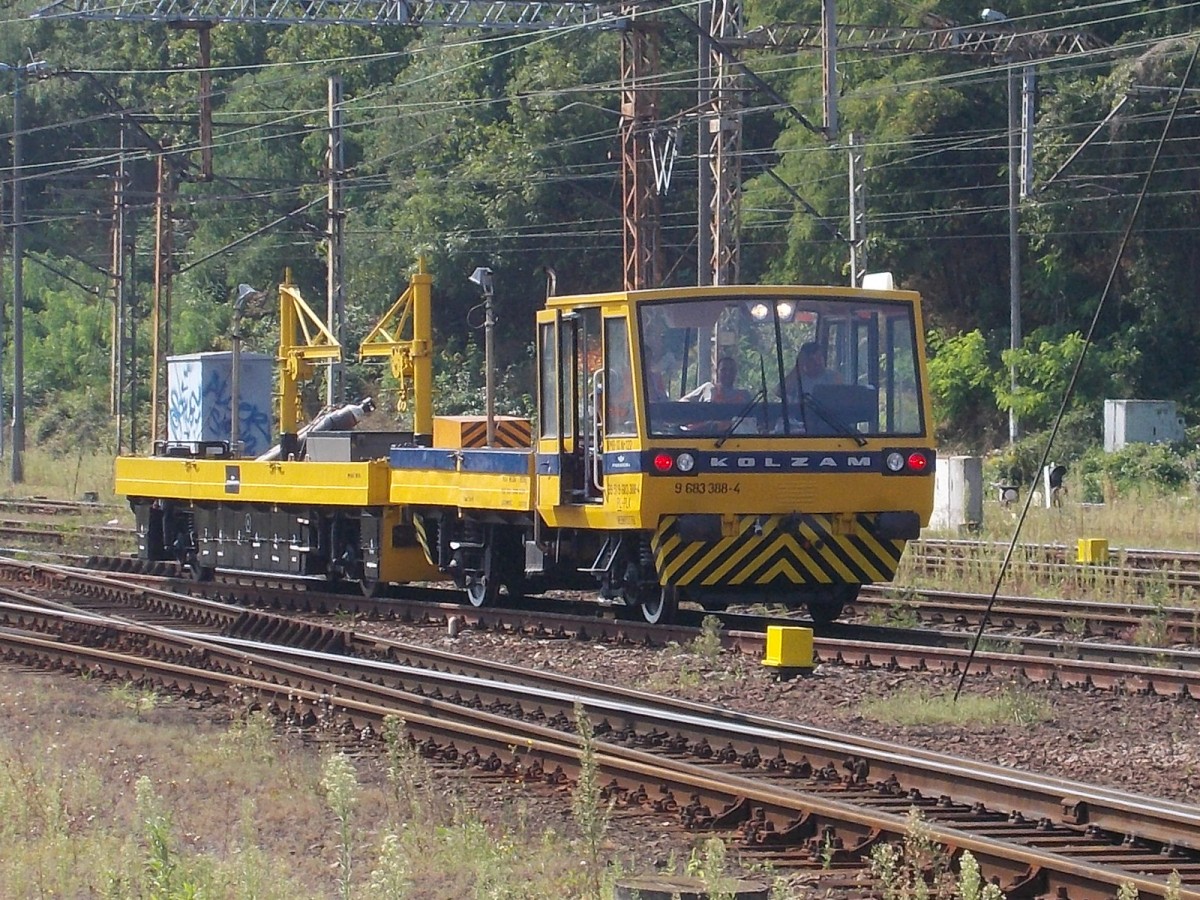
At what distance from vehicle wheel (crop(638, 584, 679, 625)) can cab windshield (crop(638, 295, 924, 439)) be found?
4.70ft

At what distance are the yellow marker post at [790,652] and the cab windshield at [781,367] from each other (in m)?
2.42

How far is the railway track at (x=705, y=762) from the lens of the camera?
7.48 metres

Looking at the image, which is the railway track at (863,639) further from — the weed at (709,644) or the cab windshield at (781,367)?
the cab windshield at (781,367)

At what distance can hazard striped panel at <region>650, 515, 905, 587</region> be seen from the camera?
15.1 meters

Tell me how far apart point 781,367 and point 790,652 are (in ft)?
9.95

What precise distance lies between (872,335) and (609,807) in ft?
26.0

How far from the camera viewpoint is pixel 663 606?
15.6m

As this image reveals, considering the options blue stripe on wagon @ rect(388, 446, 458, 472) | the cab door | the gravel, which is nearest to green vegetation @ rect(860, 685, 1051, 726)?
the gravel

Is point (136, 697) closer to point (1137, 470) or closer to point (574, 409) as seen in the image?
point (574, 409)

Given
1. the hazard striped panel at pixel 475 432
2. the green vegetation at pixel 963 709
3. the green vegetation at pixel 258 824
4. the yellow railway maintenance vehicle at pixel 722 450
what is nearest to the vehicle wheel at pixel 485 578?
the yellow railway maintenance vehicle at pixel 722 450

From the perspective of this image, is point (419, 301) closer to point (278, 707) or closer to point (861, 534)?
point (861, 534)

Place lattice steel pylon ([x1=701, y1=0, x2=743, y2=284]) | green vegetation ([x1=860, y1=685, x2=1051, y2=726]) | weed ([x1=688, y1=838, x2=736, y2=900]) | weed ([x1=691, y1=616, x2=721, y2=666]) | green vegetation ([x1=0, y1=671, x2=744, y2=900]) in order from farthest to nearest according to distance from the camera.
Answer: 1. lattice steel pylon ([x1=701, y1=0, x2=743, y2=284])
2. weed ([x1=691, y1=616, x2=721, y2=666])
3. green vegetation ([x1=860, y1=685, x2=1051, y2=726])
4. green vegetation ([x1=0, y1=671, x2=744, y2=900])
5. weed ([x1=688, y1=838, x2=736, y2=900])

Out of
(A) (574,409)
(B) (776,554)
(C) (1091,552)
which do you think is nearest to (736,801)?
(B) (776,554)

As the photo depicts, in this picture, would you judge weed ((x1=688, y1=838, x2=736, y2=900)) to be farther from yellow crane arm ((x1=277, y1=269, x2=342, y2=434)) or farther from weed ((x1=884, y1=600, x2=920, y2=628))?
yellow crane arm ((x1=277, y1=269, x2=342, y2=434))
